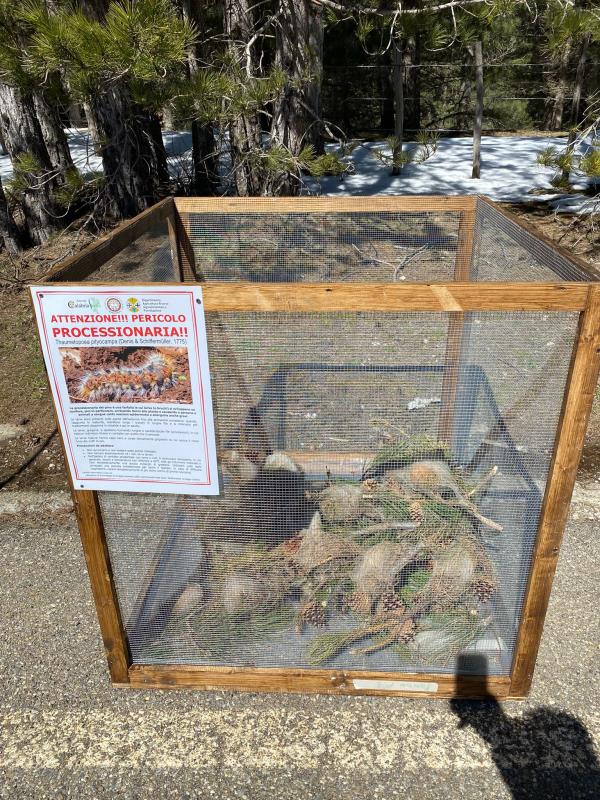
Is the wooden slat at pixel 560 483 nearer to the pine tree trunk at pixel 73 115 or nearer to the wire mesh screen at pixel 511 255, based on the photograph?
the wire mesh screen at pixel 511 255

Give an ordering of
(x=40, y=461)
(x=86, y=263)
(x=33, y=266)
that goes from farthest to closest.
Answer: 1. (x=33, y=266)
2. (x=40, y=461)
3. (x=86, y=263)

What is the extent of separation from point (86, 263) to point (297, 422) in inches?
34.2

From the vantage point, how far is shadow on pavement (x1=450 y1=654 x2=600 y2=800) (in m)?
1.98

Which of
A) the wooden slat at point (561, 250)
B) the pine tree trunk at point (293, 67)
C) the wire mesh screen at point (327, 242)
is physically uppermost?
the pine tree trunk at point (293, 67)

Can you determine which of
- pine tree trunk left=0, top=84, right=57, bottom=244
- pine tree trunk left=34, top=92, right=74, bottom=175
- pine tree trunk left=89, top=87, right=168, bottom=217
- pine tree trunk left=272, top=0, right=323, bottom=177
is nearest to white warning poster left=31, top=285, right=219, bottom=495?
pine tree trunk left=272, top=0, right=323, bottom=177

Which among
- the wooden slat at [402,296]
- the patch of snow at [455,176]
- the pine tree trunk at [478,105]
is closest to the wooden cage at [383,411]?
the wooden slat at [402,296]

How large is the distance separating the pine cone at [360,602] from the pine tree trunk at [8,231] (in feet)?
19.9

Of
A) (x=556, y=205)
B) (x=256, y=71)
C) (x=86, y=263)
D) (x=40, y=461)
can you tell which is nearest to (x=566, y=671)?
(x=86, y=263)

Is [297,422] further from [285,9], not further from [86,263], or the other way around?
[285,9]

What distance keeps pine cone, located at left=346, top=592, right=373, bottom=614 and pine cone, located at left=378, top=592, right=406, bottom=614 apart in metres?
0.05

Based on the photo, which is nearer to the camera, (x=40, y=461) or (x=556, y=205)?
(x=40, y=461)

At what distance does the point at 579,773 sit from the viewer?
2021 millimetres

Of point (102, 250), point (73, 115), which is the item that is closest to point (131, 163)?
point (102, 250)

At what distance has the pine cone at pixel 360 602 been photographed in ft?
7.30
